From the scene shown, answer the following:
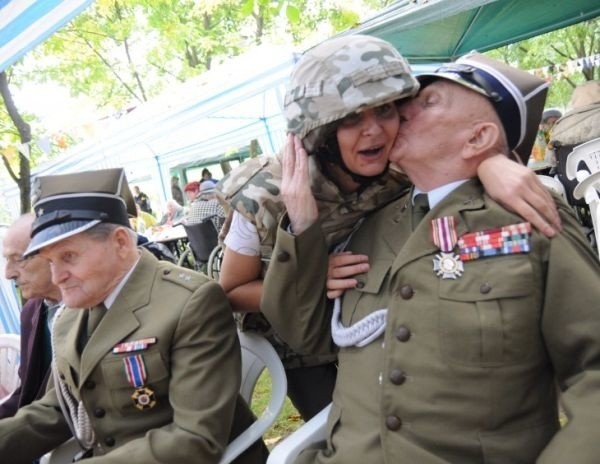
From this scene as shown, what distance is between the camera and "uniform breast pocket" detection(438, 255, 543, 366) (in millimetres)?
1289

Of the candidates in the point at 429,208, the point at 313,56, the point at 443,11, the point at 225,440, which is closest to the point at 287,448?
the point at 225,440

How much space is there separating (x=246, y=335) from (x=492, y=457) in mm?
1168

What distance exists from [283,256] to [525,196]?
0.71m

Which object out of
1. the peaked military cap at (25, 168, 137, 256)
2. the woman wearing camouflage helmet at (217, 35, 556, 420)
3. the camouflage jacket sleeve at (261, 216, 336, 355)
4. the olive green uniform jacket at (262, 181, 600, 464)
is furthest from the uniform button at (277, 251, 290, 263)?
the peaked military cap at (25, 168, 137, 256)

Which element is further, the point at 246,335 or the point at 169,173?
the point at 169,173

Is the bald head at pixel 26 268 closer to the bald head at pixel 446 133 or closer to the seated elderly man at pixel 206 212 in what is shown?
the bald head at pixel 446 133

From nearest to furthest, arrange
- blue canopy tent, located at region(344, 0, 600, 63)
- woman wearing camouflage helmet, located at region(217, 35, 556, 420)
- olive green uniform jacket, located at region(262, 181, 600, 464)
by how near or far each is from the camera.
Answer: olive green uniform jacket, located at region(262, 181, 600, 464) < woman wearing camouflage helmet, located at region(217, 35, 556, 420) < blue canopy tent, located at region(344, 0, 600, 63)

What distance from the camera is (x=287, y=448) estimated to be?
1690 mm

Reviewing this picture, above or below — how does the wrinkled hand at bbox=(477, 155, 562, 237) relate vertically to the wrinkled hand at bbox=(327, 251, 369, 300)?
above

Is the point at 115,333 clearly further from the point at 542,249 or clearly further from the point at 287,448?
the point at 542,249

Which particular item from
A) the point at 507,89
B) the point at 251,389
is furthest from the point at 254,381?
the point at 507,89

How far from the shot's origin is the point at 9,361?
304 centimetres

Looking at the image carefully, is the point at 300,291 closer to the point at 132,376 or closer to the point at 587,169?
the point at 132,376

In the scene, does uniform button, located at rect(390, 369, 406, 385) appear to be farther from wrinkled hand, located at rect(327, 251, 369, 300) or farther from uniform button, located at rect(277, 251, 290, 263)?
uniform button, located at rect(277, 251, 290, 263)
